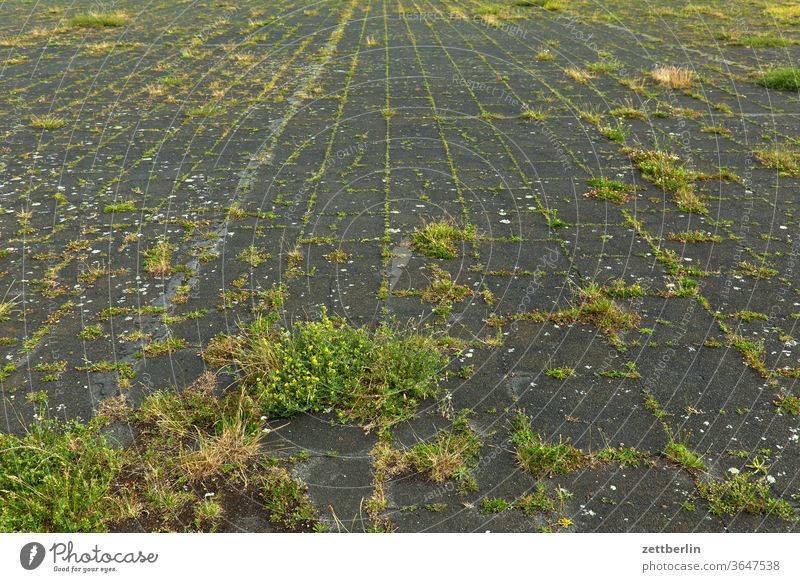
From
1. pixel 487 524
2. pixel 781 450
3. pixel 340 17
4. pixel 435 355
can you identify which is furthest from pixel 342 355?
pixel 340 17

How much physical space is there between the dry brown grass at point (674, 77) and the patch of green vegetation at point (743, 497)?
12.2m

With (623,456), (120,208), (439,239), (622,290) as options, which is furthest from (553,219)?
(120,208)

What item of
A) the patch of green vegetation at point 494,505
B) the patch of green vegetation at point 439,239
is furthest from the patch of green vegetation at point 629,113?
the patch of green vegetation at point 494,505

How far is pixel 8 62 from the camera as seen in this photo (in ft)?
59.8

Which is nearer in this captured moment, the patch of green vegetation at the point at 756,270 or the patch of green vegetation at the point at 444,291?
the patch of green vegetation at the point at 444,291

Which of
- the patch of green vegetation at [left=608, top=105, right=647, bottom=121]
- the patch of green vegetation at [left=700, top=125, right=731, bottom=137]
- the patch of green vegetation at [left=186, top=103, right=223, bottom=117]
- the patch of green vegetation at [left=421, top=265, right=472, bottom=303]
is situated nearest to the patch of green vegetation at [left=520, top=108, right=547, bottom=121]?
the patch of green vegetation at [left=608, top=105, right=647, bottom=121]

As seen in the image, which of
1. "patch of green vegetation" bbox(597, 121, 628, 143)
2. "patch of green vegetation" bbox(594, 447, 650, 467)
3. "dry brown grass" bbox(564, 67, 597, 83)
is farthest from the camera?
"dry brown grass" bbox(564, 67, 597, 83)

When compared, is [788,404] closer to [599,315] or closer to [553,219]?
[599,315]

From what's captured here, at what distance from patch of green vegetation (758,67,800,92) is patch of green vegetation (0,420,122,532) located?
15099mm

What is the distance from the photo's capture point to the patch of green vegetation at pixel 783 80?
587 inches

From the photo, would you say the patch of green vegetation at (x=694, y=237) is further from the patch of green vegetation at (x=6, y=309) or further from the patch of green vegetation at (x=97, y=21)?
the patch of green vegetation at (x=97, y=21)

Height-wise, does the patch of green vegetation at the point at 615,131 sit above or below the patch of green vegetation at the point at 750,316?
above

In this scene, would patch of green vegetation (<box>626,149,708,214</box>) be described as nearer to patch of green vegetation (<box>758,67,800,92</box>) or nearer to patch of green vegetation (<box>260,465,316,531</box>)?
patch of green vegetation (<box>758,67,800,92</box>)

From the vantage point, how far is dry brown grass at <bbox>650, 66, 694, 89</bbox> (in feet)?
49.3
